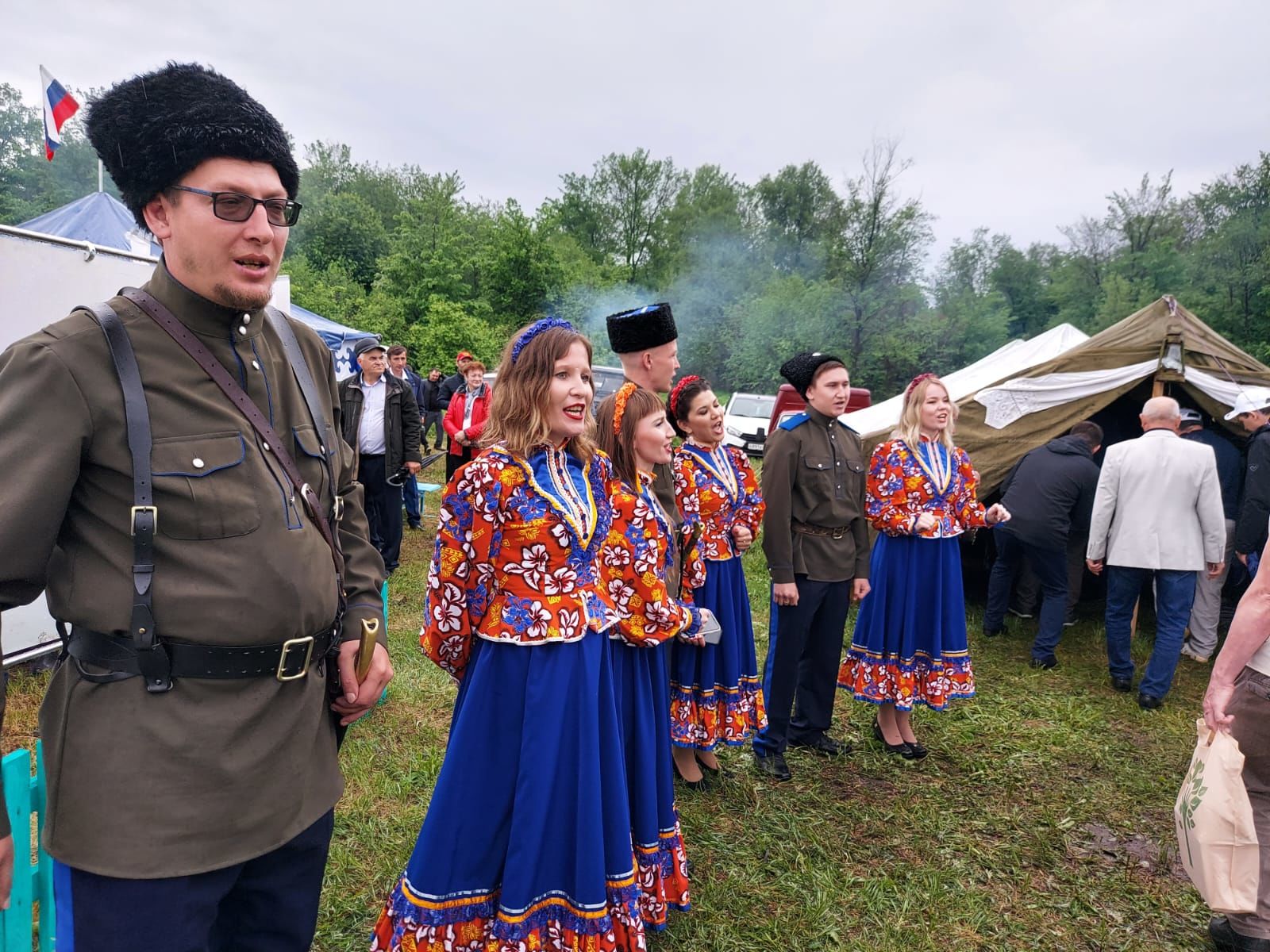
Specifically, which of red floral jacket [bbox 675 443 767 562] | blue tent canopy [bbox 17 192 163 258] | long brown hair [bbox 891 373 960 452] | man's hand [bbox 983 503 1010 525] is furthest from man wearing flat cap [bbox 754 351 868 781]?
blue tent canopy [bbox 17 192 163 258]

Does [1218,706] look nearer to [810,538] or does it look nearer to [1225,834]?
[1225,834]

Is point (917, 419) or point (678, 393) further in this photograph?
point (917, 419)

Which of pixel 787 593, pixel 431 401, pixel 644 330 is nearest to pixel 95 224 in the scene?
pixel 431 401

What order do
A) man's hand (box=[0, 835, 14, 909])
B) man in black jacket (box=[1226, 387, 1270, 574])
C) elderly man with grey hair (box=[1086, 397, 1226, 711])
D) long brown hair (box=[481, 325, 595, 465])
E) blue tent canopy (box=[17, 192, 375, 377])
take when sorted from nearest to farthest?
man's hand (box=[0, 835, 14, 909]), long brown hair (box=[481, 325, 595, 465]), elderly man with grey hair (box=[1086, 397, 1226, 711]), man in black jacket (box=[1226, 387, 1270, 574]), blue tent canopy (box=[17, 192, 375, 377])

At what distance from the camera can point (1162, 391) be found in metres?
6.68

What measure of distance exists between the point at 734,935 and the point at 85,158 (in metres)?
41.1

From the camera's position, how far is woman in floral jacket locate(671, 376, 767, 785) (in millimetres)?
3695

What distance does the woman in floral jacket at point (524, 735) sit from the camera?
7.10ft

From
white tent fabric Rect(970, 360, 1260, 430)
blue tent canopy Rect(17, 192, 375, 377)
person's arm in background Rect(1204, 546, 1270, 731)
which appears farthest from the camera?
blue tent canopy Rect(17, 192, 375, 377)

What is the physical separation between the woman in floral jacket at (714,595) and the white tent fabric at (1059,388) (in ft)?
12.3

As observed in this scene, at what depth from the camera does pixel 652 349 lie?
10.9 ft

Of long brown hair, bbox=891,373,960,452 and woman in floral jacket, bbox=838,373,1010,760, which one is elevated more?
long brown hair, bbox=891,373,960,452

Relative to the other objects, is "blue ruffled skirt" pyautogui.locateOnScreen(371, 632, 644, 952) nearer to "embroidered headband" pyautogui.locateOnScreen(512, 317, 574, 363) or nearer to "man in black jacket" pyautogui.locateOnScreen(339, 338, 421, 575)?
"embroidered headband" pyautogui.locateOnScreen(512, 317, 574, 363)

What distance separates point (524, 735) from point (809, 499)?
7.25 ft
